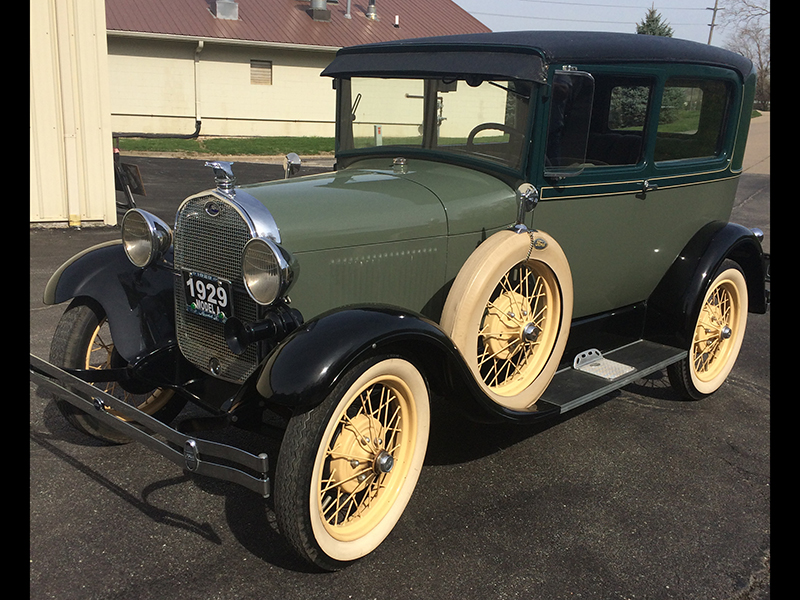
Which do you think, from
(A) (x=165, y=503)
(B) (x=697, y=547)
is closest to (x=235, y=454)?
(A) (x=165, y=503)

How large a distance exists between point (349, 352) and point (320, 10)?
20757 mm

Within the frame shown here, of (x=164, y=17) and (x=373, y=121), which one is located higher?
(x=164, y=17)

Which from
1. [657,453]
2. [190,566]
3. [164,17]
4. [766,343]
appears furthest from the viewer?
[164,17]

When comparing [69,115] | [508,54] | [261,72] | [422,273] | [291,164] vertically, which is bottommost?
[422,273]

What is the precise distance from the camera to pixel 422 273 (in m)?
3.29

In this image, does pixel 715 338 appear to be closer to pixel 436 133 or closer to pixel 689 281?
pixel 689 281

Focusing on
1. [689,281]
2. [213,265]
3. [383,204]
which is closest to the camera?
[213,265]

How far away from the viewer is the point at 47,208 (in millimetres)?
8086

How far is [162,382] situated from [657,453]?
2603 mm

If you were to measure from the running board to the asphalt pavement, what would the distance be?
38cm

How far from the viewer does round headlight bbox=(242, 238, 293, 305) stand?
269cm

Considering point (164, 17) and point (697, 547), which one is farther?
point (164, 17)

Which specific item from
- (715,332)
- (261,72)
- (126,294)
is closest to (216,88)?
(261,72)
